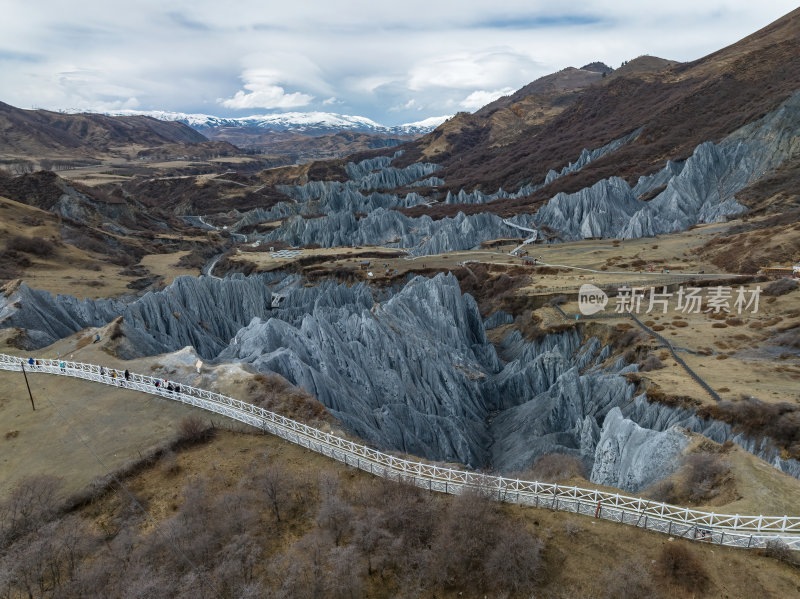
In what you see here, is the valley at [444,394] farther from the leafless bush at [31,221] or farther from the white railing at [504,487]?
the leafless bush at [31,221]

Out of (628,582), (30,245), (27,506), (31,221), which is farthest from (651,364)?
(31,221)

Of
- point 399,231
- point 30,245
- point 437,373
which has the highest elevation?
point 30,245

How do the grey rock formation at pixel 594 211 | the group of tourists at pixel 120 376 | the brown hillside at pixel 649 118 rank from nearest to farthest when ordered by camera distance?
1. the group of tourists at pixel 120 376
2. the grey rock formation at pixel 594 211
3. the brown hillside at pixel 649 118

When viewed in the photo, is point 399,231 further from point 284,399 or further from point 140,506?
point 140,506

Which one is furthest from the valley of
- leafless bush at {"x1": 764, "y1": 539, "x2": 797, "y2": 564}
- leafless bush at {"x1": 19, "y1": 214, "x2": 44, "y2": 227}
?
leafless bush at {"x1": 19, "y1": 214, "x2": 44, "y2": 227}

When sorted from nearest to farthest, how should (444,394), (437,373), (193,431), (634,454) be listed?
(193,431), (634,454), (444,394), (437,373)

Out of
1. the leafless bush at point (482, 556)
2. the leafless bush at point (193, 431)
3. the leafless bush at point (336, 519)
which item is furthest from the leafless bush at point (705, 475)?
the leafless bush at point (193, 431)
